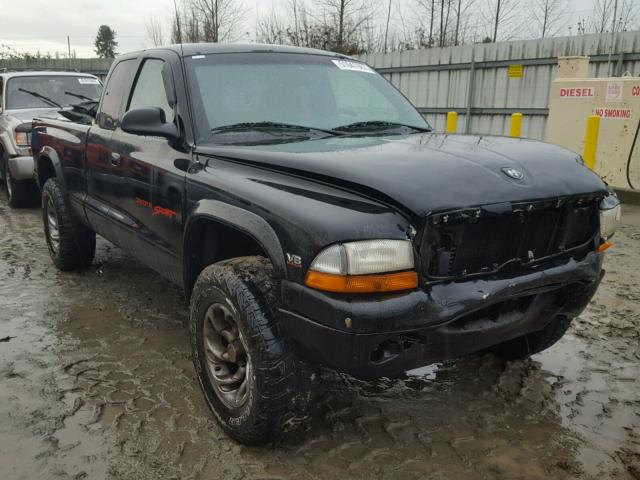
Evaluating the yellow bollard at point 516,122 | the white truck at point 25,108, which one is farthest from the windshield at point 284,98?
the yellow bollard at point 516,122

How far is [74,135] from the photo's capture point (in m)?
4.66

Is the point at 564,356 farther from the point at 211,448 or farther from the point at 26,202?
the point at 26,202

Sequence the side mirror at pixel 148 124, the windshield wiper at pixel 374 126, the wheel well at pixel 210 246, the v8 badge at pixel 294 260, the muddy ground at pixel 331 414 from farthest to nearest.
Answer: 1. the windshield wiper at pixel 374 126
2. the side mirror at pixel 148 124
3. the wheel well at pixel 210 246
4. the muddy ground at pixel 331 414
5. the v8 badge at pixel 294 260

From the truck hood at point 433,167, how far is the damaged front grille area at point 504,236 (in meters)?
0.05

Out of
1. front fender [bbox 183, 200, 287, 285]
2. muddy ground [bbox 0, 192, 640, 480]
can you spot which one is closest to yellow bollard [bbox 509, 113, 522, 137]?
muddy ground [bbox 0, 192, 640, 480]

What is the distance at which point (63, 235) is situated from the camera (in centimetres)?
505

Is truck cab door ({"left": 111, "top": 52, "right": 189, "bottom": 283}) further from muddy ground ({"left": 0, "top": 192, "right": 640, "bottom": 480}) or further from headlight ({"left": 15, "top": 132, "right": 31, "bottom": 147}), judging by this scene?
headlight ({"left": 15, "top": 132, "right": 31, "bottom": 147})

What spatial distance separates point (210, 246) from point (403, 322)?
1269mm

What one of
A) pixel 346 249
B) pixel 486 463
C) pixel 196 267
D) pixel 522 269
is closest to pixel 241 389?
pixel 196 267

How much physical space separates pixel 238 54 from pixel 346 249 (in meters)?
1.85

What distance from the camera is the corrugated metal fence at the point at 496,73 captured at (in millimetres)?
10414

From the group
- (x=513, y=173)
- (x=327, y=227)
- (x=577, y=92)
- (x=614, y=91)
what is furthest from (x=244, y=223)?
(x=577, y=92)

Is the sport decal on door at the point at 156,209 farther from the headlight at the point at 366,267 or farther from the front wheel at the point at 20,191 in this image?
the front wheel at the point at 20,191

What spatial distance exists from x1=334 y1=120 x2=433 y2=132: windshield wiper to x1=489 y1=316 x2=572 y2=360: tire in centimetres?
135
